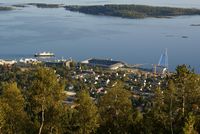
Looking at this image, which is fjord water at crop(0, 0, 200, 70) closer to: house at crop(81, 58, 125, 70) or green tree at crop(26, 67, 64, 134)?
house at crop(81, 58, 125, 70)

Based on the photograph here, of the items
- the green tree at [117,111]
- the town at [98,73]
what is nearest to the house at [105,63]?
the town at [98,73]

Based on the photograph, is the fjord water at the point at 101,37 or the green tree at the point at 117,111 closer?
the green tree at the point at 117,111

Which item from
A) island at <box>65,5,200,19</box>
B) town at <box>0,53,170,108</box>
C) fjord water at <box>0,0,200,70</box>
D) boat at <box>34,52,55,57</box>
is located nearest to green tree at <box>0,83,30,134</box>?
town at <box>0,53,170,108</box>

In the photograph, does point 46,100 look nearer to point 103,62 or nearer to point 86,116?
Result: point 86,116

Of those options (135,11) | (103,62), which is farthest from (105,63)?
(135,11)

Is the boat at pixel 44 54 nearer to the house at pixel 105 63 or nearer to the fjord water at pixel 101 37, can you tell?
the fjord water at pixel 101 37

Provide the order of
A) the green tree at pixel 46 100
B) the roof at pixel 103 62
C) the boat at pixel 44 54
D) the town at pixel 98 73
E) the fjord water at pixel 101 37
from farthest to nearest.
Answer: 1. the fjord water at pixel 101 37
2. the boat at pixel 44 54
3. the roof at pixel 103 62
4. the town at pixel 98 73
5. the green tree at pixel 46 100

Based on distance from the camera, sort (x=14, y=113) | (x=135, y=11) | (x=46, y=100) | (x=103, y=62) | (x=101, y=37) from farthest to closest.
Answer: (x=135, y=11) < (x=101, y=37) < (x=103, y=62) < (x=14, y=113) < (x=46, y=100)

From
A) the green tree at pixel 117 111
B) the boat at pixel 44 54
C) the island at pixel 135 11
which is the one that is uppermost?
the green tree at pixel 117 111
